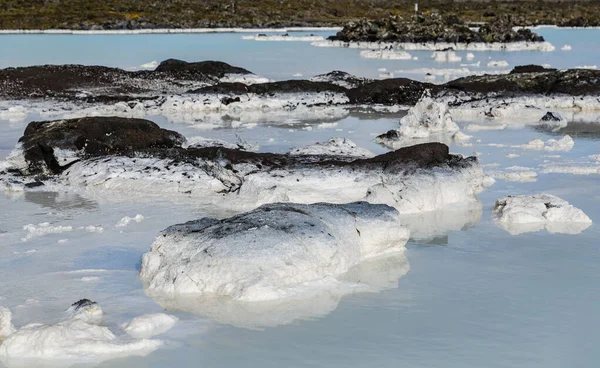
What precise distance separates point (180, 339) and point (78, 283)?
1.18 meters

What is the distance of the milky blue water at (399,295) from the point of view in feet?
14.0

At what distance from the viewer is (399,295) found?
5133mm

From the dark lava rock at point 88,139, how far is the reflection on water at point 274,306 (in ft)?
14.1

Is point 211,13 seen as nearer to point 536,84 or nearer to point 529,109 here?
point 536,84

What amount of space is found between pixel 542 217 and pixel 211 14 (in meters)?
48.1

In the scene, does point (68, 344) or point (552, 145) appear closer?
point (68, 344)

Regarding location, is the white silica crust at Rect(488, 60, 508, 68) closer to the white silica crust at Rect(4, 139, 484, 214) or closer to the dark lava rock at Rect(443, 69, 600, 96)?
the dark lava rock at Rect(443, 69, 600, 96)

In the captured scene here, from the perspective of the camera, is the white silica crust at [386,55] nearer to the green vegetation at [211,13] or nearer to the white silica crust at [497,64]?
the white silica crust at [497,64]

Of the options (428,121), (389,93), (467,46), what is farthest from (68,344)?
(467,46)

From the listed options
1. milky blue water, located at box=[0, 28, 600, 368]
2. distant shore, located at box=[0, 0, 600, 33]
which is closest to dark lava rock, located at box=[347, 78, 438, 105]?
milky blue water, located at box=[0, 28, 600, 368]

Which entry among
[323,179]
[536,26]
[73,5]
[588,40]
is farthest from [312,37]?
[323,179]

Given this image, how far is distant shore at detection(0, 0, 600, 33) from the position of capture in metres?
45.0

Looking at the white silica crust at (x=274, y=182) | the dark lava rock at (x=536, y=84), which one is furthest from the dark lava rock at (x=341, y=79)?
the white silica crust at (x=274, y=182)

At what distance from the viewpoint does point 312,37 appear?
125 feet
